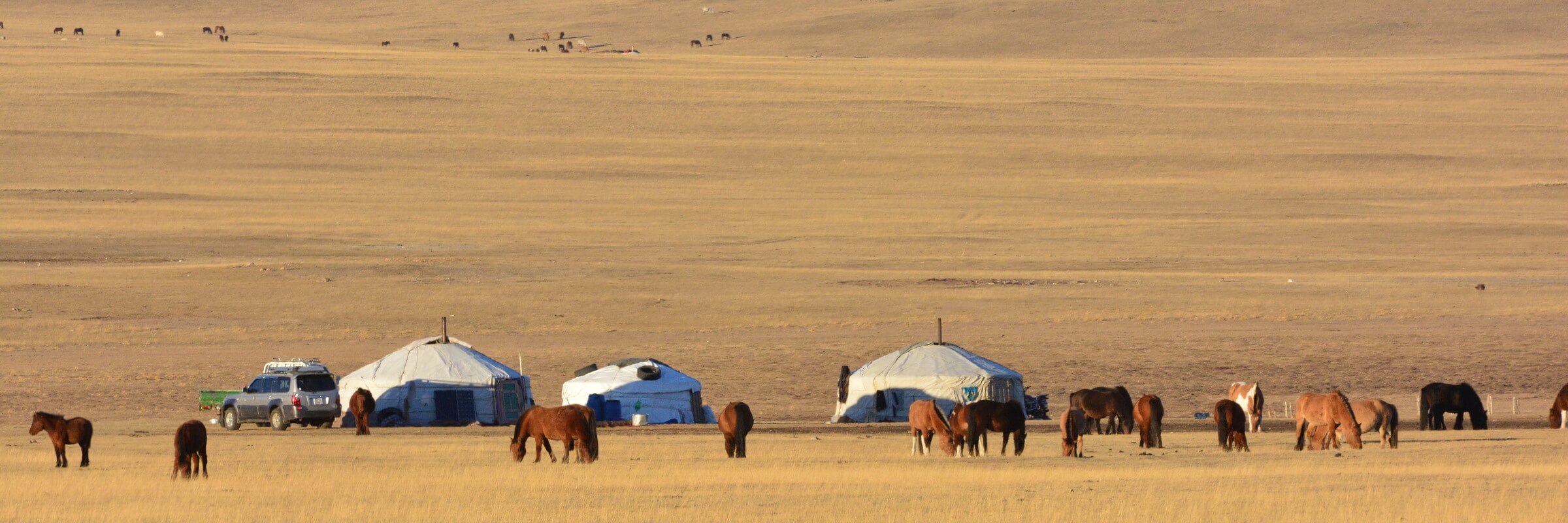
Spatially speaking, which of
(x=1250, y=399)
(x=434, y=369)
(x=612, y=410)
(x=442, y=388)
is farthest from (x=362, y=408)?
(x=1250, y=399)

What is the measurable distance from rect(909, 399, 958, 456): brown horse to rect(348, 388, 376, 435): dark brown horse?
9.97m

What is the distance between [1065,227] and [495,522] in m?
48.7

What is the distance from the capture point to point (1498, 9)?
131 meters

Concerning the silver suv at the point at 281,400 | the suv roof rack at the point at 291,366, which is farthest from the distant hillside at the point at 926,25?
the silver suv at the point at 281,400

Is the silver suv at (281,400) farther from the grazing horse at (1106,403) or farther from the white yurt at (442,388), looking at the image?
the grazing horse at (1106,403)

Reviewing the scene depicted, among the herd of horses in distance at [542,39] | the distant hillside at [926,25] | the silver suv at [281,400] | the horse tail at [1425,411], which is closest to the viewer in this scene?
the horse tail at [1425,411]

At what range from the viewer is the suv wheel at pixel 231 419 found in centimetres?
3228

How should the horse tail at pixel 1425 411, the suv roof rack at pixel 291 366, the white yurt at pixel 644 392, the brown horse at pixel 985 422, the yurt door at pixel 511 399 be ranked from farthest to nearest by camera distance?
the white yurt at pixel 644 392
the yurt door at pixel 511 399
the suv roof rack at pixel 291 366
the horse tail at pixel 1425 411
the brown horse at pixel 985 422

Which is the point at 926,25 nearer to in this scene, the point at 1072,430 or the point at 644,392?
the point at 644,392

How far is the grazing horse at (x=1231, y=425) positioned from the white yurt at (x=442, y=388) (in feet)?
44.4

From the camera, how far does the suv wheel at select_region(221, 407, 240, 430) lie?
3228 centimetres

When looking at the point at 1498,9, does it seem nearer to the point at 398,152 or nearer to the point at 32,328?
the point at 398,152

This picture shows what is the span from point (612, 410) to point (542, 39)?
323 feet

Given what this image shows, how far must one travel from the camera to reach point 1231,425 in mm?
23453
